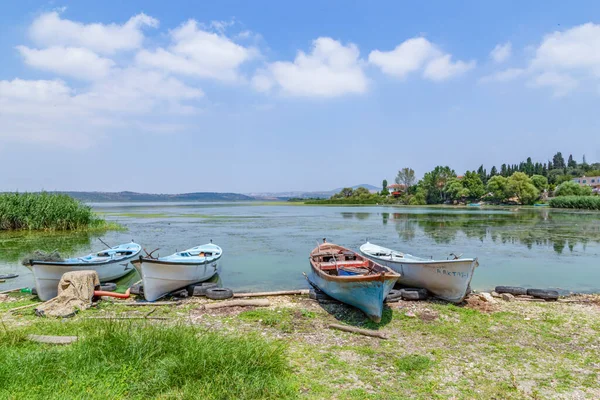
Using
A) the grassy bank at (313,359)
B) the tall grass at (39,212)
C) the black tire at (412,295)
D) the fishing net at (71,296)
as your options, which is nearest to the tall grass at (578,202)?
the grassy bank at (313,359)

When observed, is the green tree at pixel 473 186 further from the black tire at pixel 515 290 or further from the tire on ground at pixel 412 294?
the tire on ground at pixel 412 294

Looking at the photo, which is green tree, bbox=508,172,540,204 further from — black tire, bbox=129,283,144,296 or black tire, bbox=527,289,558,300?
black tire, bbox=129,283,144,296

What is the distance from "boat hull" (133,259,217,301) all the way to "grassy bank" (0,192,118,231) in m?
21.2

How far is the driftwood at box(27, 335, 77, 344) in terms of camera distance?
613 cm

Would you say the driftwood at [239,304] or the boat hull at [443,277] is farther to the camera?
the boat hull at [443,277]

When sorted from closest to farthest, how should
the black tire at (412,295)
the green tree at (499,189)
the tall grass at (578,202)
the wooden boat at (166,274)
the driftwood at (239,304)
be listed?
the driftwood at (239,304) < the wooden boat at (166,274) < the black tire at (412,295) < the tall grass at (578,202) < the green tree at (499,189)

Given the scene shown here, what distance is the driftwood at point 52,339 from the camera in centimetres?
613

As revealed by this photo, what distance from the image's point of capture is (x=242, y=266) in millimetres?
16656

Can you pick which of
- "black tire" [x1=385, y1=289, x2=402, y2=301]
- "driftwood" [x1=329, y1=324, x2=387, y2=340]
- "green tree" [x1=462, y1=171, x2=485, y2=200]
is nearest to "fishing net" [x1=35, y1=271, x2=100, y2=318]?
"driftwood" [x1=329, y1=324, x2=387, y2=340]

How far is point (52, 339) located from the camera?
6203 mm

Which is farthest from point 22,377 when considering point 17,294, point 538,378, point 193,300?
point 17,294

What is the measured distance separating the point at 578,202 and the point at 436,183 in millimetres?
40608

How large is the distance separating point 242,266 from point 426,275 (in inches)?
340

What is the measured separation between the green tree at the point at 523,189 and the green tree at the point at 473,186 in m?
9.12
